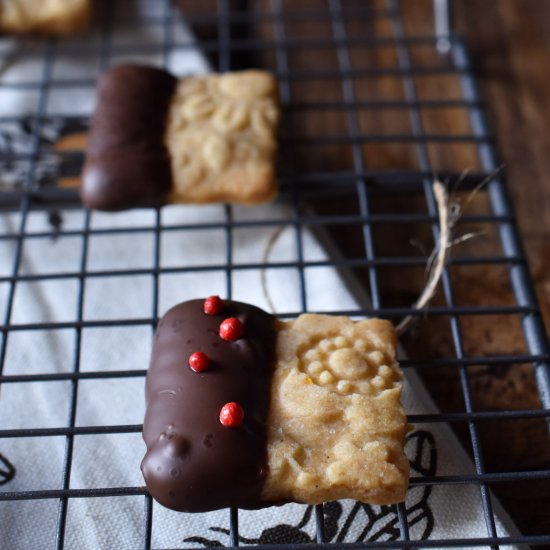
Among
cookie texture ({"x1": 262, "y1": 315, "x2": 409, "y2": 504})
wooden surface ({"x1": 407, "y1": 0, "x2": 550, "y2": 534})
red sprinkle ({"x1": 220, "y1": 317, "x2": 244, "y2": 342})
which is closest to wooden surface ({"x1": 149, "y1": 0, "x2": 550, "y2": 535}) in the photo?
wooden surface ({"x1": 407, "y1": 0, "x2": 550, "y2": 534})

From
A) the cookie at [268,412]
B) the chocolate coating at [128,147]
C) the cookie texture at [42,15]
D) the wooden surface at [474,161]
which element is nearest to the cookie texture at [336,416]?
the cookie at [268,412]

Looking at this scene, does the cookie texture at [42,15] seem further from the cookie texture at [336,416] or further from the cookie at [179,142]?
the cookie texture at [336,416]

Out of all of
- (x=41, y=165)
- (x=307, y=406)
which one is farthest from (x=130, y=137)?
(x=307, y=406)

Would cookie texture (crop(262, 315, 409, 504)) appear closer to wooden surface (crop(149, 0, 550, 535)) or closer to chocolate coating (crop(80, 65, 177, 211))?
wooden surface (crop(149, 0, 550, 535))

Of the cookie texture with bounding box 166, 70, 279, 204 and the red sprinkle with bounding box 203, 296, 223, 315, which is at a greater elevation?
the cookie texture with bounding box 166, 70, 279, 204

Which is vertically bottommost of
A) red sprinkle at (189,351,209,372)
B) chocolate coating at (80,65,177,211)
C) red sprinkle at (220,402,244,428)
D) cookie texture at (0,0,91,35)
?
red sprinkle at (220,402,244,428)

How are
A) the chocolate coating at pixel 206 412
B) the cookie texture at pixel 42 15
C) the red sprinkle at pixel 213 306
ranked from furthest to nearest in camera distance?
1. the cookie texture at pixel 42 15
2. the red sprinkle at pixel 213 306
3. the chocolate coating at pixel 206 412

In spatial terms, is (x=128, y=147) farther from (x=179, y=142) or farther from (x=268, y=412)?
(x=268, y=412)
